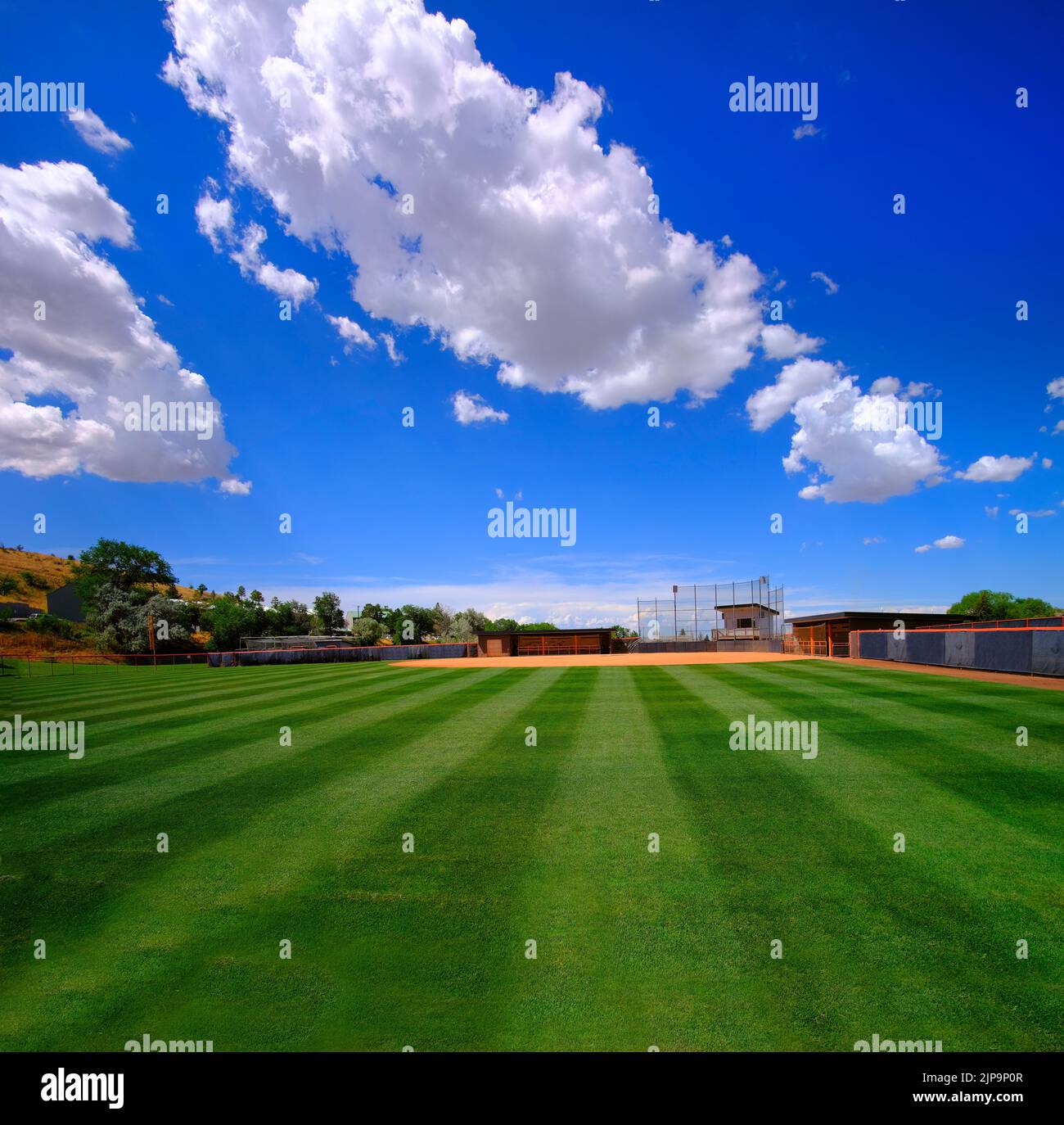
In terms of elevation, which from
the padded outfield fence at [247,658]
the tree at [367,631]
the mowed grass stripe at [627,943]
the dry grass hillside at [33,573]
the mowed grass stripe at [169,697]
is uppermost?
the dry grass hillside at [33,573]

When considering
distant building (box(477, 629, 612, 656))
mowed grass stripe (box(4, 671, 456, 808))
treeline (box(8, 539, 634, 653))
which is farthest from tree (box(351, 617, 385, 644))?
mowed grass stripe (box(4, 671, 456, 808))

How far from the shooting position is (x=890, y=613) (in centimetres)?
5400

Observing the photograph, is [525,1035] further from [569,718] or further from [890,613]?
[890,613]

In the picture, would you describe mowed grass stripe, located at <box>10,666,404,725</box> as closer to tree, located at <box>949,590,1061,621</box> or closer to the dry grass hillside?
the dry grass hillside

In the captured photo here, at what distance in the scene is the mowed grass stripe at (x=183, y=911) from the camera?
12.9 ft

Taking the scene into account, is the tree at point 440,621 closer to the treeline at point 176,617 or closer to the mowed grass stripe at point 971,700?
the treeline at point 176,617

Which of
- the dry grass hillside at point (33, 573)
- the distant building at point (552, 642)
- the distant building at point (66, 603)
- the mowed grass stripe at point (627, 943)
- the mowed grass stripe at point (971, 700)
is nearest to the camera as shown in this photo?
the mowed grass stripe at point (627, 943)

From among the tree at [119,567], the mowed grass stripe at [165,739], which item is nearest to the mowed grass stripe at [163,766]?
the mowed grass stripe at [165,739]

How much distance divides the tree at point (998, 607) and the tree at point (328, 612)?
123 m

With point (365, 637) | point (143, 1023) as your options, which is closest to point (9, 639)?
point (365, 637)

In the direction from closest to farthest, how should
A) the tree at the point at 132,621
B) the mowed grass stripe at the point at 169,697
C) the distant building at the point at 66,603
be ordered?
the mowed grass stripe at the point at 169,697
the tree at the point at 132,621
the distant building at the point at 66,603

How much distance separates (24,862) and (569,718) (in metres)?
10.2

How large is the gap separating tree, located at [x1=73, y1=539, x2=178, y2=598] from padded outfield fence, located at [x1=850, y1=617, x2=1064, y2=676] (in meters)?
93.1

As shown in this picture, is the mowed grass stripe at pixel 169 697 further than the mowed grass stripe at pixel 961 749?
Yes
